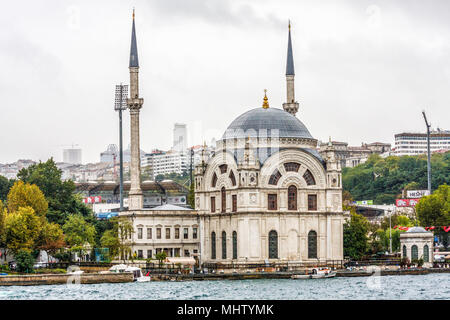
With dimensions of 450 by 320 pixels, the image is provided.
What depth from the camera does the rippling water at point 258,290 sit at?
53684 millimetres

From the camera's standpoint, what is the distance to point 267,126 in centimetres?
8294

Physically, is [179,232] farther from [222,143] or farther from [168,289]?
[168,289]

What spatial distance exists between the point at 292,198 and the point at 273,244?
446 centimetres

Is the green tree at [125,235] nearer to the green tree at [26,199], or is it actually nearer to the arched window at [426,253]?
the green tree at [26,199]

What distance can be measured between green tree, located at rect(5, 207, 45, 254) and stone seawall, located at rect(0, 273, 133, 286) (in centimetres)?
622

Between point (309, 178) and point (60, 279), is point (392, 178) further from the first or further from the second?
point (60, 279)

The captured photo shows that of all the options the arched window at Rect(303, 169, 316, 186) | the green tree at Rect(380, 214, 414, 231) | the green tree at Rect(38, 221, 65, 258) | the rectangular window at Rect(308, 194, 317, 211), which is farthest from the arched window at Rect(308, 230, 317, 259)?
the green tree at Rect(380, 214, 414, 231)

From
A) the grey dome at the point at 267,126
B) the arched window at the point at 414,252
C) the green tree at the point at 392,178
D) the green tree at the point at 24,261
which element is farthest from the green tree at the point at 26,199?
the green tree at the point at 392,178

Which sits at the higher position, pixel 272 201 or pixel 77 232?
pixel 272 201

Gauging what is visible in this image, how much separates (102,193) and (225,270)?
75.9 meters

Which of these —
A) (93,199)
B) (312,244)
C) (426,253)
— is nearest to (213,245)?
(312,244)

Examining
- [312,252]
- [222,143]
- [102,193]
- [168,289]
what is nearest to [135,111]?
[222,143]

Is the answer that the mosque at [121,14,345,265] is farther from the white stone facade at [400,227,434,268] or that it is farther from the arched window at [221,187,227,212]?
the white stone facade at [400,227,434,268]

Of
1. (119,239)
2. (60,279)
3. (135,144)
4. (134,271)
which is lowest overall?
(60,279)
